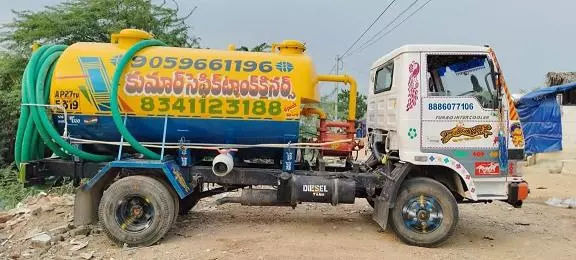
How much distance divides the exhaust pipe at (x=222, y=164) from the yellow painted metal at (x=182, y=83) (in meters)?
0.51

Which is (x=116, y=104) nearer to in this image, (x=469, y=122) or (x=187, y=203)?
(x=187, y=203)

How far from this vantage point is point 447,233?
616cm

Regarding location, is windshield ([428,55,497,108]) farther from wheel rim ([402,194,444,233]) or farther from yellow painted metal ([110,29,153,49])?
yellow painted metal ([110,29,153,49])

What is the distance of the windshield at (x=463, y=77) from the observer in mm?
6152

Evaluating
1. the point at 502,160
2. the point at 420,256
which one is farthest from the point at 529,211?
the point at 420,256

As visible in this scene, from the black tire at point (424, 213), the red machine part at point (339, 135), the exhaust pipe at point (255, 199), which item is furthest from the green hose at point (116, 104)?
the black tire at point (424, 213)

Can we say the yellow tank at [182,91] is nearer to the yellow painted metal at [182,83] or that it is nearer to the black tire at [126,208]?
the yellow painted metal at [182,83]

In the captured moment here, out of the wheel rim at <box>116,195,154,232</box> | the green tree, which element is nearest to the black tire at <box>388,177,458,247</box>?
the wheel rim at <box>116,195,154,232</box>

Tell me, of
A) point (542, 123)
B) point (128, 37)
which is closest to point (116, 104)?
point (128, 37)

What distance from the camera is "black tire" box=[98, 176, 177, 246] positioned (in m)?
5.98

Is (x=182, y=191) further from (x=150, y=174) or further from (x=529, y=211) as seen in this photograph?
(x=529, y=211)

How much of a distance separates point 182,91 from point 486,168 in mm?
3839

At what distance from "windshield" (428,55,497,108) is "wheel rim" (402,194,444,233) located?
1.32 metres

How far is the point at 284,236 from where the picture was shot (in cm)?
646
